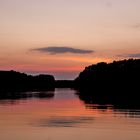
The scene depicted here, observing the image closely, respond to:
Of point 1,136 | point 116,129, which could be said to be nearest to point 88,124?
point 116,129

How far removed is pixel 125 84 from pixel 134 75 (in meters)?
7.45

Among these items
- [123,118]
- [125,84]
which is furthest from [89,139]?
[125,84]

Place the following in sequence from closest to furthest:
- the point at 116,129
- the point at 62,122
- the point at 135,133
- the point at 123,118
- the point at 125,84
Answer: the point at 135,133
the point at 116,129
the point at 62,122
the point at 123,118
the point at 125,84

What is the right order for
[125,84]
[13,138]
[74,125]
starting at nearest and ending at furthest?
[13,138]
[74,125]
[125,84]

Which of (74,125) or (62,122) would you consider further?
(62,122)

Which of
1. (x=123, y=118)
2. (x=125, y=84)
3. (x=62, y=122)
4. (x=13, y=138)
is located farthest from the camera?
(x=125, y=84)

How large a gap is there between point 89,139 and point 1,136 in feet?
21.1

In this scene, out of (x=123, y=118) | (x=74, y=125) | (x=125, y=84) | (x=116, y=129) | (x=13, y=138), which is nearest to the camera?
(x=13, y=138)

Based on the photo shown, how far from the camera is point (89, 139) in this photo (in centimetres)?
3334

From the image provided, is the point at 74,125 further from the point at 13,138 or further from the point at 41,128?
the point at 13,138

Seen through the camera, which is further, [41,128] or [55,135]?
[41,128]

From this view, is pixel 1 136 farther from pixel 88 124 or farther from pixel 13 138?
pixel 88 124

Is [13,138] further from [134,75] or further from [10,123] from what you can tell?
[134,75]

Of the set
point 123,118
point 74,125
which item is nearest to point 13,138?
point 74,125
